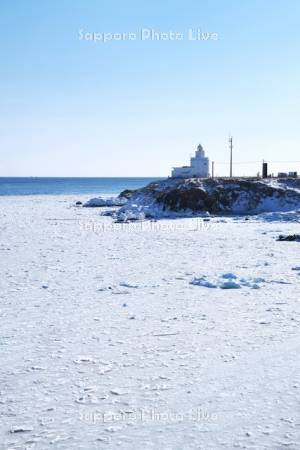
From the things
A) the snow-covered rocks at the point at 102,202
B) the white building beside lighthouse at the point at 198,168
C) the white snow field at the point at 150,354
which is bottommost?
the white snow field at the point at 150,354

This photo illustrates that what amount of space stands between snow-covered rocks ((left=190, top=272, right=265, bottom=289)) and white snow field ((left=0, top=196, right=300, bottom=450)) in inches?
1.0

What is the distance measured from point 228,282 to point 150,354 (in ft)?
14.3

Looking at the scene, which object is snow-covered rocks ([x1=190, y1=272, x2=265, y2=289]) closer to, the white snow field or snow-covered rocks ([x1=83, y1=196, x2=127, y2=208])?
the white snow field

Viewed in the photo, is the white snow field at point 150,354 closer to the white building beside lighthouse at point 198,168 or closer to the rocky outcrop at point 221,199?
the rocky outcrop at point 221,199

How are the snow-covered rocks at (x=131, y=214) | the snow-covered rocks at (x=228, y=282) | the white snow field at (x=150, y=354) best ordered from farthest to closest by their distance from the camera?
the snow-covered rocks at (x=131, y=214)
the snow-covered rocks at (x=228, y=282)
the white snow field at (x=150, y=354)

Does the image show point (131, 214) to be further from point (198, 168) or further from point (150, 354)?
point (198, 168)

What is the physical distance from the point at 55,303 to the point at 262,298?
387 cm

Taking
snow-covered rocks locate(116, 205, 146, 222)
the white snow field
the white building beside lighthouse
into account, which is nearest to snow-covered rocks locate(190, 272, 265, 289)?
the white snow field

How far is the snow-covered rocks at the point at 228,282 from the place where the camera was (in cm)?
1012

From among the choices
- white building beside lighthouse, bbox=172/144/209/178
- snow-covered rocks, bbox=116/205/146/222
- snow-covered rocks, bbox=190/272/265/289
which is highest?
white building beside lighthouse, bbox=172/144/209/178

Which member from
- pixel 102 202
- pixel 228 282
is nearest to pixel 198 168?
pixel 102 202

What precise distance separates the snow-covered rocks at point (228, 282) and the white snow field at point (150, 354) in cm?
2

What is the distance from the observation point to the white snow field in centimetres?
441

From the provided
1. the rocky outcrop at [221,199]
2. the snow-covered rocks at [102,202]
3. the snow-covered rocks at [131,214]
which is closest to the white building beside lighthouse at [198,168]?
the snow-covered rocks at [102,202]
